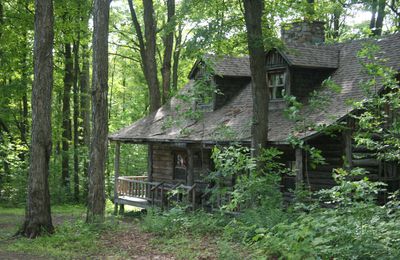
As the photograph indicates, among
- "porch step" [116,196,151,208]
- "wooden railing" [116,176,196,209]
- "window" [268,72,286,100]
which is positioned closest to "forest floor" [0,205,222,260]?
"wooden railing" [116,176,196,209]

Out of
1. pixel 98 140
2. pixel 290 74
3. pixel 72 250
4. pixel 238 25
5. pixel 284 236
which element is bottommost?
pixel 72 250

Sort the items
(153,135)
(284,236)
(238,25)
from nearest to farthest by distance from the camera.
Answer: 1. (284,236)
2. (238,25)
3. (153,135)

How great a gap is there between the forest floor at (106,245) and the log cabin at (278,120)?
443 cm

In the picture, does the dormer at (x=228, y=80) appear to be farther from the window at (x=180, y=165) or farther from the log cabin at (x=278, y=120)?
the window at (x=180, y=165)

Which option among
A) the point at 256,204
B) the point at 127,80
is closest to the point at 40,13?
the point at 256,204

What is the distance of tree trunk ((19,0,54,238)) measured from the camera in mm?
13281

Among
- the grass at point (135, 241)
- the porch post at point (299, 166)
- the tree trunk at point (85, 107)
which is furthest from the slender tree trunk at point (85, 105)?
the porch post at point (299, 166)

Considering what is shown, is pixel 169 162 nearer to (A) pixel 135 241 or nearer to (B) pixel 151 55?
(B) pixel 151 55

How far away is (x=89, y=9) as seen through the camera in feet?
87.7

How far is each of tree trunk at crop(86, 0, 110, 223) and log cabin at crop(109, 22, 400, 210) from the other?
233 centimetres

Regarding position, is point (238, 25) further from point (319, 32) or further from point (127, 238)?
point (127, 238)

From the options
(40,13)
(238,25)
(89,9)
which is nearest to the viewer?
(40,13)

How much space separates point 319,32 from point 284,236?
1525 centimetres

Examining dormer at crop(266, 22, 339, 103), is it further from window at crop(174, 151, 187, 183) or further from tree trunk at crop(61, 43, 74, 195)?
tree trunk at crop(61, 43, 74, 195)
